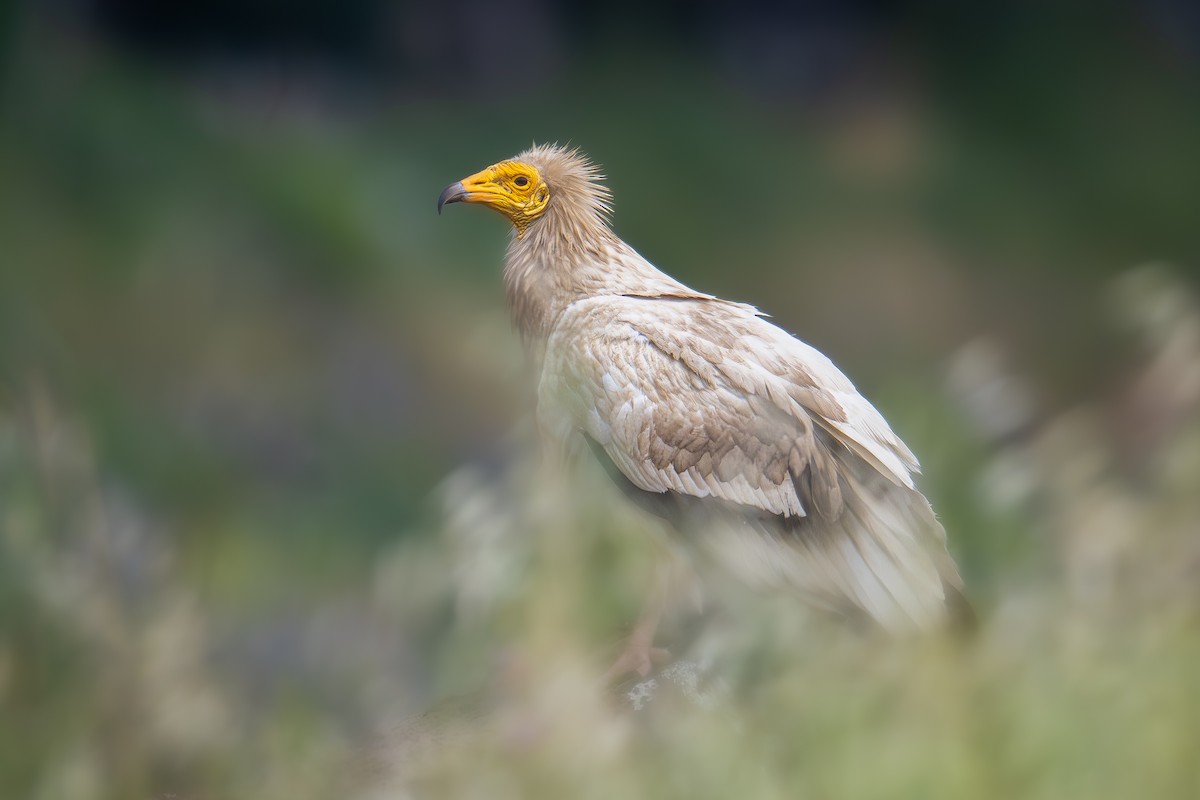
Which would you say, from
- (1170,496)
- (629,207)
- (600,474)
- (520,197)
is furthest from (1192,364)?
(629,207)

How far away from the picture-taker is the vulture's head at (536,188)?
2250 millimetres

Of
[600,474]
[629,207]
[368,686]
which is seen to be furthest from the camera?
[629,207]

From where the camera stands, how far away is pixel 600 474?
6.82 feet

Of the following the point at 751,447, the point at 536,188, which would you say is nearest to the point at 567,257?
the point at 536,188

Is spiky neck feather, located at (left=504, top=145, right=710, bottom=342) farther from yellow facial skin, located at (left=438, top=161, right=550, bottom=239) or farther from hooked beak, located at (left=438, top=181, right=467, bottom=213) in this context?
hooked beak, located at (left=438, top=181, right=467, bottom=213)

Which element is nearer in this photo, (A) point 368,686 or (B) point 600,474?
(A) point 368,686

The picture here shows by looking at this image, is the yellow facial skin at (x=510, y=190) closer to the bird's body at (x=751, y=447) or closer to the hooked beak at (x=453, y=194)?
the hooked beak at (x=453, y=194)

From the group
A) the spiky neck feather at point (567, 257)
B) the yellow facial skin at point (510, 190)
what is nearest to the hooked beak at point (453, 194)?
the yellow facial skin at point (510, 190)

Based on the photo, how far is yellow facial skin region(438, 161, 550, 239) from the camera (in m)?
2.23

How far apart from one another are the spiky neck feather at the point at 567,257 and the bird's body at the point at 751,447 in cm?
7

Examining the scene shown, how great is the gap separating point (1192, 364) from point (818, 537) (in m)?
0.61

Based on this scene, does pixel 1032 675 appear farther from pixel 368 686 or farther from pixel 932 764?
pixel 368 686

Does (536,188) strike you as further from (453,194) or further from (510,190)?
(453,194)

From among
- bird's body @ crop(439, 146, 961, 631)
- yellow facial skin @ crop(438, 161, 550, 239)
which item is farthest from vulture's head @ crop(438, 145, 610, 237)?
bird's body @ crop(439, 146, 961, 631)
